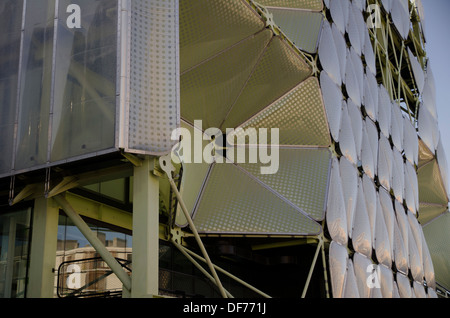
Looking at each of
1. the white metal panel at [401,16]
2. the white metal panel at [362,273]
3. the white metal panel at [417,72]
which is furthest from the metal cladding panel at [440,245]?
the white metal panel at [362,273]

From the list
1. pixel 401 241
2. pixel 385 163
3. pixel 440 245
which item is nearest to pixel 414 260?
pixel 401 241

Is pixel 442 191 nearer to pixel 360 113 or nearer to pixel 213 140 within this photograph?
pixel 360 113

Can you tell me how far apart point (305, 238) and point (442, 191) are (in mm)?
16393

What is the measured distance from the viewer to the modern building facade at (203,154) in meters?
9.91

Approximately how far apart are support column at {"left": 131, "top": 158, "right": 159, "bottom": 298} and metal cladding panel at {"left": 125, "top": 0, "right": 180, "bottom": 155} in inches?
18.4

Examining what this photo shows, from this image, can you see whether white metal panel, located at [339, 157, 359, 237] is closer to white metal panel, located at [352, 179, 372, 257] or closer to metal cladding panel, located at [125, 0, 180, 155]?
white metal panel, located at [352, 179, 372, 257]

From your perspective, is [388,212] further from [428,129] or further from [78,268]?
[78,268]

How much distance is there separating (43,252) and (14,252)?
5.79 ft

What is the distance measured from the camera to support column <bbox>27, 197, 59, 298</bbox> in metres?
10.2

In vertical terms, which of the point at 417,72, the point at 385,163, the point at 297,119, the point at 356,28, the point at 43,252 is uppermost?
the point at 417,72

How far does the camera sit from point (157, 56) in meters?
10.2

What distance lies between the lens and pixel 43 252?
33.6 ft

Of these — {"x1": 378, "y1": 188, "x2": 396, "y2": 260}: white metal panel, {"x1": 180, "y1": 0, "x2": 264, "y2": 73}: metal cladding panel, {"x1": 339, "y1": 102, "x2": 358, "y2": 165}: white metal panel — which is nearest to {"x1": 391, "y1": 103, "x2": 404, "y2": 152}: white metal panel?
{"x1": 378, "y1": 188, "x2": 396, "y2": 260}: white metal panel

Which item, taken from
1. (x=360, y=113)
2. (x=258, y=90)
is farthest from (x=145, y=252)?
(x=360, y=113)
